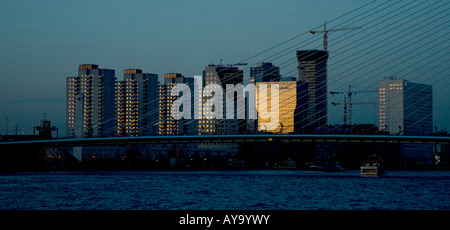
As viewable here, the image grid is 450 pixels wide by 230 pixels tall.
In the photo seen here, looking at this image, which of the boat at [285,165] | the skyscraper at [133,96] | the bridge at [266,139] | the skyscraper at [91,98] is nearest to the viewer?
the bridge at [266,139]

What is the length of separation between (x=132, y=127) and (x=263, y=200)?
16148 centimetres

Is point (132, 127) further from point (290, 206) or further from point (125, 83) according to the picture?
point (290, 206)

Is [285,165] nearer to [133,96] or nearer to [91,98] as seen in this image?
[133,96]

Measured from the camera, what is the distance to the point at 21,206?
3138 centimetres

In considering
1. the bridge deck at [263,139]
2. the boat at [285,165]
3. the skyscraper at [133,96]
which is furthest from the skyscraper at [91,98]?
the bridge deck at [263,139]

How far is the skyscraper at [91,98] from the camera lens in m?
186

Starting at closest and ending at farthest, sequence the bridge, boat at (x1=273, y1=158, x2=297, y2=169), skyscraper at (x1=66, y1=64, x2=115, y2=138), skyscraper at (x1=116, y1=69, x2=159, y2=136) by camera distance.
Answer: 1. the bridge
2. boat at (x1=273, y1=158, x2=297, y2=169)
3. skyscraper at (x1=66, y1=64, x2=115, y2=138)
4. skyscraper at (x1=116, y1=69, x2=159, y2=136)

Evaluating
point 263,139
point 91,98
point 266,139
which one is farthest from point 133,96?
point 266,139

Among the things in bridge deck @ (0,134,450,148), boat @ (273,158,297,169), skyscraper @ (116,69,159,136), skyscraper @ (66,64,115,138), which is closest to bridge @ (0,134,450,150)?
bridge deck @ (0,134,450,148)

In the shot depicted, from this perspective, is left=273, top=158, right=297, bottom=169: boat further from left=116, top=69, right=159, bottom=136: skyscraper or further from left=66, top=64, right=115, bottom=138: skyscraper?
left=116, top=69, right=159, bottom=136: skyscraper

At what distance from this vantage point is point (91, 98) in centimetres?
18788

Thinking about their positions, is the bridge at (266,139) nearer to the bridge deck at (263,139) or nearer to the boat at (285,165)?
the bridge deck at (263,139)

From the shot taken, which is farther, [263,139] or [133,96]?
[133,96]

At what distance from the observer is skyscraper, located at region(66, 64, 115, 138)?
Result: 611ft
